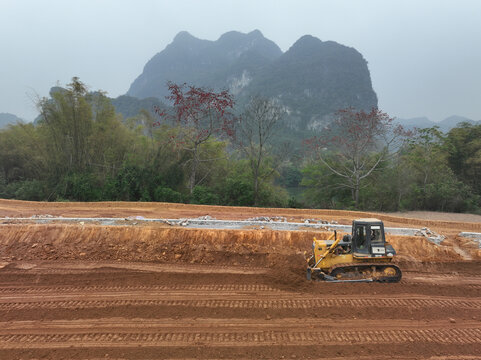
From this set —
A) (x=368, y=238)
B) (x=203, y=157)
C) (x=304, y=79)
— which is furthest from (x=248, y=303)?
(x=304, y=79)

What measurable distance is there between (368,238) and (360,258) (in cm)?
60

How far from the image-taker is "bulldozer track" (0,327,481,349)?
5137 mm

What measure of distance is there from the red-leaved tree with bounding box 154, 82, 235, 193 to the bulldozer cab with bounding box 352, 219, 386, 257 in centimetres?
1134

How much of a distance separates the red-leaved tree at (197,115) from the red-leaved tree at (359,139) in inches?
227

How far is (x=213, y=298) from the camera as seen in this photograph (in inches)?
263

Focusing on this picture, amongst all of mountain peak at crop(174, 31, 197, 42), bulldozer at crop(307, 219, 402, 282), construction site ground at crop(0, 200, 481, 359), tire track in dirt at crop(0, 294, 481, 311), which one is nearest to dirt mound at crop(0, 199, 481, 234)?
construction site ground at crop(0, 200, 481, 359)

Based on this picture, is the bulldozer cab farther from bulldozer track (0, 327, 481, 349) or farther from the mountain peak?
the mountain peak

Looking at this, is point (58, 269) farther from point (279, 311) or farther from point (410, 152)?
point (410, 152)

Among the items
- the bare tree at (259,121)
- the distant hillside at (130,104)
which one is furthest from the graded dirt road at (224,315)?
the distant hillside at (130,104)

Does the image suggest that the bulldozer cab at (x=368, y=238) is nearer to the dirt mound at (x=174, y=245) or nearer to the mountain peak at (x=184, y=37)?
the dirt mound at (x=174, y=245)

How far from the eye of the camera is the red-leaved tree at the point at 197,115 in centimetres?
1688

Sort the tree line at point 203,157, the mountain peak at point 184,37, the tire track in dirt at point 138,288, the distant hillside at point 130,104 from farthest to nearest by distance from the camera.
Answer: the mountain peak at point 184,37 < the distant hillside at point 130,104 < the tree line at point 203,157 < the tire track in dirt at point 138,288

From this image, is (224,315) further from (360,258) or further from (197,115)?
(197,115)

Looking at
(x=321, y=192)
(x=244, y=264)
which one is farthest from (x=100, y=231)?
(x=321, y=192)
